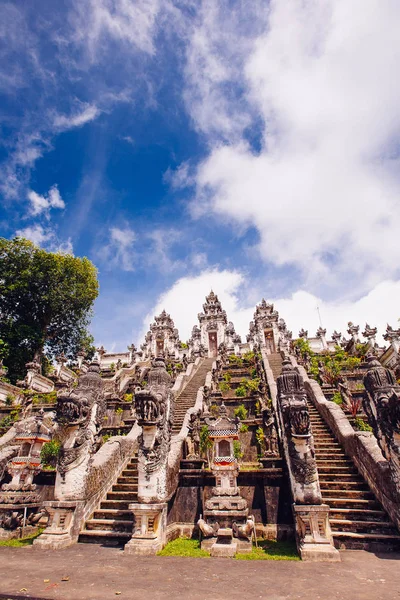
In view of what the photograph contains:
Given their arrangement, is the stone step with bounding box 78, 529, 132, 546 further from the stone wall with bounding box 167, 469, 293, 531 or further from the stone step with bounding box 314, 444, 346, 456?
the stone step with bounding box 314, 444, 346, 456

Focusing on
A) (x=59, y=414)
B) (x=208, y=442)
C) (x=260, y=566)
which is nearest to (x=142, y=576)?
(x=260, y=566)

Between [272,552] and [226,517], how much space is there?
37.9 inches

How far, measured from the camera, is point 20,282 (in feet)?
90.3

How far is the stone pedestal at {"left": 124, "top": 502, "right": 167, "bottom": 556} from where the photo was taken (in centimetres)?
592

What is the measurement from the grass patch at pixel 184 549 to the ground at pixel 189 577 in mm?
301

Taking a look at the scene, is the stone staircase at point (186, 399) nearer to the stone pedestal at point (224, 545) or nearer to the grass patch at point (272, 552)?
the grass patch at point (272, 552)

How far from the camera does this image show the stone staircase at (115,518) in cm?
681

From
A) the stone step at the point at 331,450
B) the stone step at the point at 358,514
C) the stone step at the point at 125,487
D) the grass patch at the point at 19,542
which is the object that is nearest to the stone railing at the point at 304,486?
the stone step at the point at 358,514

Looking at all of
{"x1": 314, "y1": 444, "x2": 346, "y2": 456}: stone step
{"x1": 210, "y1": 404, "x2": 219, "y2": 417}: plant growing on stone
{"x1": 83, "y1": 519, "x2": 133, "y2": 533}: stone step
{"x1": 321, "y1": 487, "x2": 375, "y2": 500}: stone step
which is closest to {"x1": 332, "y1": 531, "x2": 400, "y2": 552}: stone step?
{"x1": 321, "y1": 487, "x2": 375, "y2": 500}: stone step

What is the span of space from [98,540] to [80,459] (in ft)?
5.33

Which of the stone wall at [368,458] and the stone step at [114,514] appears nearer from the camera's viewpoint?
the stone wall at [368,458]

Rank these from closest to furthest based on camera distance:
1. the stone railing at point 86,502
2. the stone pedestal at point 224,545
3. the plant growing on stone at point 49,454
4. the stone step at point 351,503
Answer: the stone pedestal at point 224,545 < the stone railing at point 86,502 < the stone step at point 351,503 < the plant growing on stone at point 49,454

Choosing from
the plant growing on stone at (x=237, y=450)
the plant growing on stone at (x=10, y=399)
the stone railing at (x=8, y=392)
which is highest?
the stone railing at (x=8, y=392)

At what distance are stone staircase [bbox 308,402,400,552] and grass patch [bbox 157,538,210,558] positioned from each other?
2.64 meters
